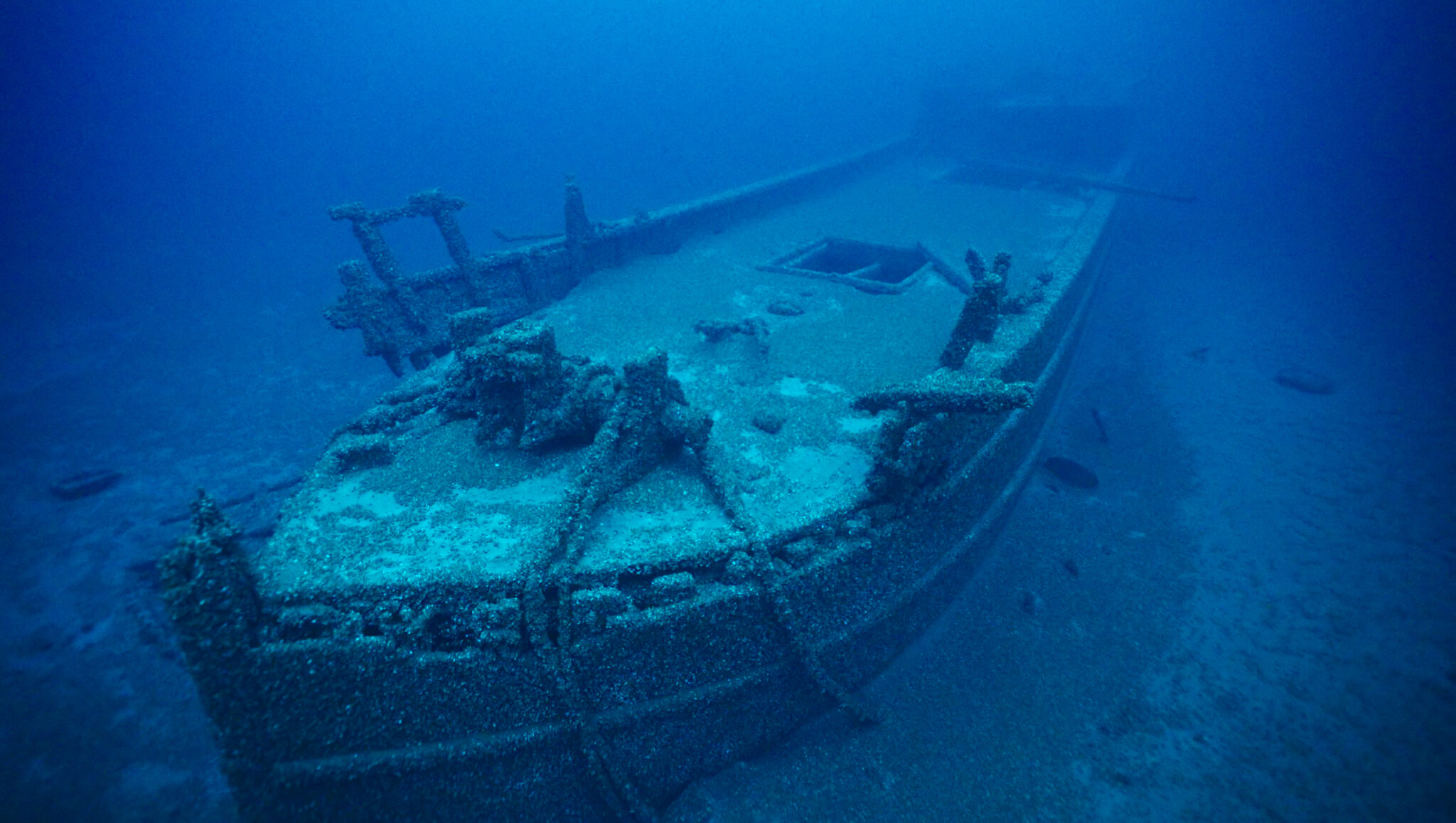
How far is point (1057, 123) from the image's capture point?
1881 centimetres

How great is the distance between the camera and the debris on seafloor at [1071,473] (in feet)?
29.5

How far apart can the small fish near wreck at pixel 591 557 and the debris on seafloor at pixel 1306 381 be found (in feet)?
33.1

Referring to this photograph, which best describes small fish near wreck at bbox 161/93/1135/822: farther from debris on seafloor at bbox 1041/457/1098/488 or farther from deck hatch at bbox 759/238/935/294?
debris on seafloor at bbox 1041/457/1098/488

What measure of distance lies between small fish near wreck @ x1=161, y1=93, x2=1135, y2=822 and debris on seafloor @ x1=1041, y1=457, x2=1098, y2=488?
7.82ft

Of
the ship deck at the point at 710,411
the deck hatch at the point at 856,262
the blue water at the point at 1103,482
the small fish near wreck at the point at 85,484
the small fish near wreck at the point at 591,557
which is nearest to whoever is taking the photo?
the small fish near wreck at the point at 591,557

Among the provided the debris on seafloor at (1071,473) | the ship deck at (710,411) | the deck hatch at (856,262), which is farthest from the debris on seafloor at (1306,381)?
the deck hatch at (856,262)

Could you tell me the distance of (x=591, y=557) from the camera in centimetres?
391

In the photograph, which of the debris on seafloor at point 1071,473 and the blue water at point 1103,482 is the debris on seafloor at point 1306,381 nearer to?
the blue water at point 1103,482

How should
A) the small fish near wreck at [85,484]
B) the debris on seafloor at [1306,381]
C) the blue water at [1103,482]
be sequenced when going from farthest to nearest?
the debris on seafloor at [1306,381] < the small fish near wreck at [85,484] < the blue water at [1103,482]

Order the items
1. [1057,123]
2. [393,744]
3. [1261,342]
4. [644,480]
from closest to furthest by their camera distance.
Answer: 1. [393,744]
2. [644,480]
3. [1261,342]
4. [1057,123]

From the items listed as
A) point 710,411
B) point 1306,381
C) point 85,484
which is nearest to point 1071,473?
point 710,411

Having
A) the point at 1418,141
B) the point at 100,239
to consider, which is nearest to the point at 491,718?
the point at 100,239

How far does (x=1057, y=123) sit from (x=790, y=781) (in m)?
22.6

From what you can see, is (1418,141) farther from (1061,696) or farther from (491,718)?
(491,718)
